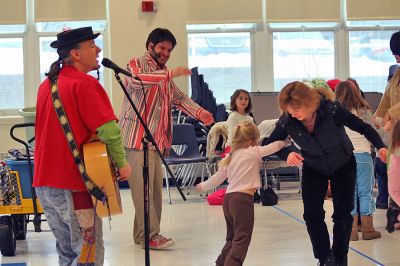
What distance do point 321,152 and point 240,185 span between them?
A: 1.76 ft

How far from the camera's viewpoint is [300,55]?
12195mm

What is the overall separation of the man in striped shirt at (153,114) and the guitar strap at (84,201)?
2163 millimetres

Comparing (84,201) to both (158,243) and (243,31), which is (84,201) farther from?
(243,31)

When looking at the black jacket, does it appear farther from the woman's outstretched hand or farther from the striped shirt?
the striped shirt

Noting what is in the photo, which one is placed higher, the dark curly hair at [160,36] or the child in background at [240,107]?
the dark curly hair at [160,36]

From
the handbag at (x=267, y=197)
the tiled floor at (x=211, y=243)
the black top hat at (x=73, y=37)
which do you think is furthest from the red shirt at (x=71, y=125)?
the handbag at (x=267, y=197)

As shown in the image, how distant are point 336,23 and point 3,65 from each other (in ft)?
16.5

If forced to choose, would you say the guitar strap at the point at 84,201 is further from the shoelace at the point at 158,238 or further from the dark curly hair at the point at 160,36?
the shoelace at the point at 158,238

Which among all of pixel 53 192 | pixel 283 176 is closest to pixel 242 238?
pixel 53 192

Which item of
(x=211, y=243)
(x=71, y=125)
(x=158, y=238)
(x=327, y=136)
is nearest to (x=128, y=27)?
(x=211, y=243)

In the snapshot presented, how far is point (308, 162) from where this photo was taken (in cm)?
481

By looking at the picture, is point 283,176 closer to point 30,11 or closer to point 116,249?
point 30,11

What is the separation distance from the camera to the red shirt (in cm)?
370

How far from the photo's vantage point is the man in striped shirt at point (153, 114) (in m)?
5.97
